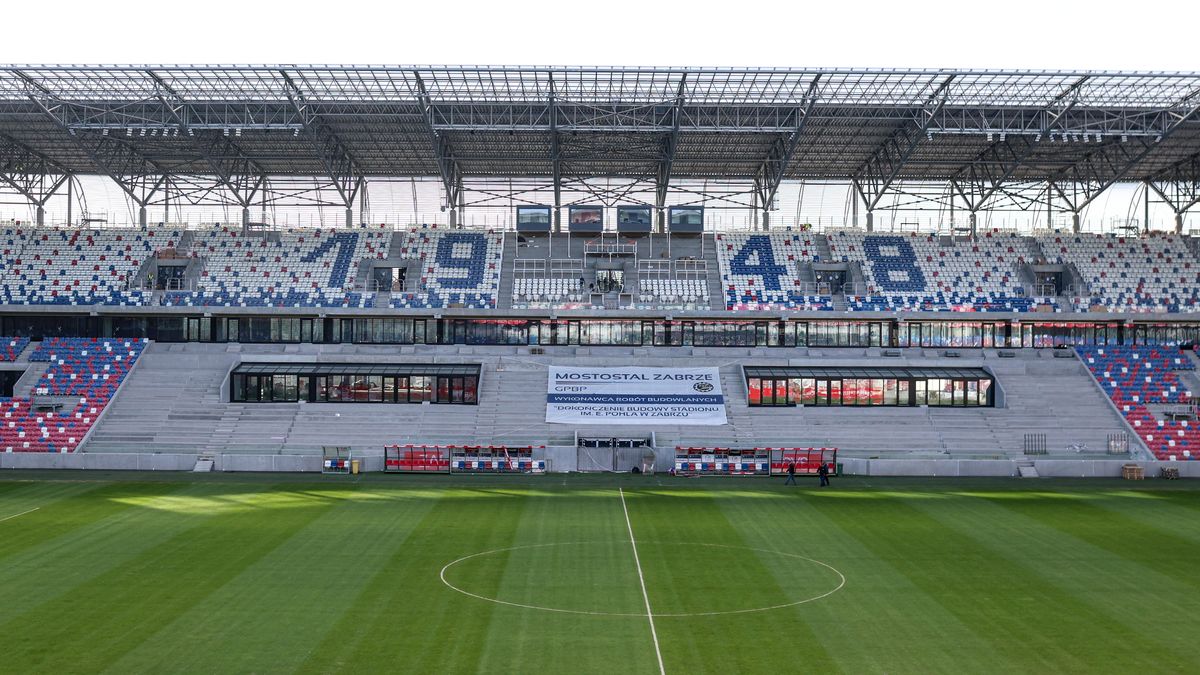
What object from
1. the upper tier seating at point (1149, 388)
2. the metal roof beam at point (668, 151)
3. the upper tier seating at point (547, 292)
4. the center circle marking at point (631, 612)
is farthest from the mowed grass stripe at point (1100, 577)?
the upper tier seating at point (547, 292)

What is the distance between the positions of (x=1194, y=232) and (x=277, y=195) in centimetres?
7392

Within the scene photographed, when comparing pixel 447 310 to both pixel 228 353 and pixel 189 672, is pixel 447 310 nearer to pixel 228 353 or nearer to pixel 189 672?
pixel 228 353

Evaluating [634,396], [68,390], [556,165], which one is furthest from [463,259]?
[68,390]

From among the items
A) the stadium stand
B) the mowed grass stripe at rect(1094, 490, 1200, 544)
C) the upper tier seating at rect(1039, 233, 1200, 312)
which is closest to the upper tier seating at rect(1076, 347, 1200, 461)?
the upper tier seating at rect(1039, 233, 1200, 312)

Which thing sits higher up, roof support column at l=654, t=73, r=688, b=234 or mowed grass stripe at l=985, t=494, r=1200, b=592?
roof support column at l=654, t=73, r=688, b=234

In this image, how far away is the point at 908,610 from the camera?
27219mm

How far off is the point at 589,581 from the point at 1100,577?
580 inches

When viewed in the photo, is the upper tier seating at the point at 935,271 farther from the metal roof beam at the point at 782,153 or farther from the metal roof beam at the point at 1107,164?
the metal roof beam at the point at 1107,164

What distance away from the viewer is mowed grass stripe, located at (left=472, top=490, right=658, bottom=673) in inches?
899

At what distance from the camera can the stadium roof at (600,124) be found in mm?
66438

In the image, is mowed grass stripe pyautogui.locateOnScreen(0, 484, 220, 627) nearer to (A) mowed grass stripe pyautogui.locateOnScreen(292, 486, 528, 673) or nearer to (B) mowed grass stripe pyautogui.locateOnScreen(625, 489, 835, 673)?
(A) mowed grass stripe pyautogui.locateOnScreen(292, 486, 528, 673)

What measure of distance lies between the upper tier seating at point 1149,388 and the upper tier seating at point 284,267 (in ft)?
161

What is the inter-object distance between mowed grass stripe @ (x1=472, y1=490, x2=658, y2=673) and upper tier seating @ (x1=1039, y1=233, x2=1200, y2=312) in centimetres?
5141

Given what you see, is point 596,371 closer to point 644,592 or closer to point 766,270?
point 766,270
